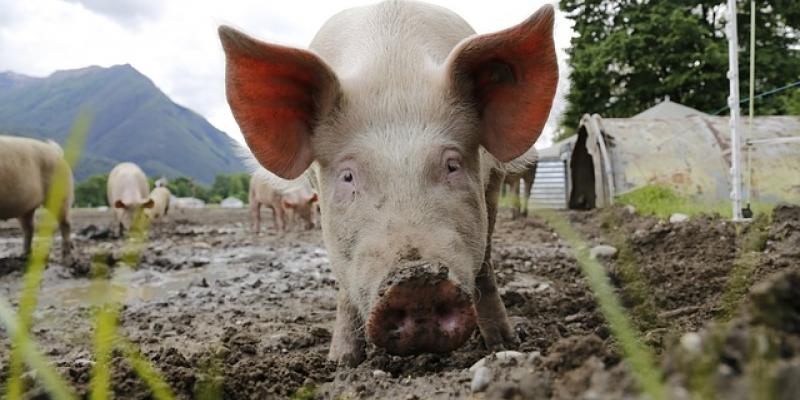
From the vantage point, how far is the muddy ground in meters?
0.99

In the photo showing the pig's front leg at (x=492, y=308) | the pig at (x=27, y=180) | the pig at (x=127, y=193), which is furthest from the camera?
the pig at (x=127, y=193)

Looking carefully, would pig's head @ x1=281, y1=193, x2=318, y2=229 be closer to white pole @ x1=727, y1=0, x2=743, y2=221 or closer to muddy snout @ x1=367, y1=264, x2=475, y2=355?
white pole @ x1=727, y1=0, x2=743, y2=221

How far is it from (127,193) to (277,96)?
14521 millimetres

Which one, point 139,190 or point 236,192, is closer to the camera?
point 139,190

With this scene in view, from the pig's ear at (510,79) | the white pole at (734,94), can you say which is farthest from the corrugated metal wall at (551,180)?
the pig's ear at (510,79)

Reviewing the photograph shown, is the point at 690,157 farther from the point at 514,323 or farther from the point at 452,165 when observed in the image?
the point at 452,165

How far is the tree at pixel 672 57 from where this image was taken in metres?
26.2

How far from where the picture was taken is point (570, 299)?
4.08m

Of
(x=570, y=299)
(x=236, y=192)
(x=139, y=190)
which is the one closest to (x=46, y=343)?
(x=570, y=299)

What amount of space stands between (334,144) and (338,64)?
752 millimetres

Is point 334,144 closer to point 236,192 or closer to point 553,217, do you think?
point 553,217

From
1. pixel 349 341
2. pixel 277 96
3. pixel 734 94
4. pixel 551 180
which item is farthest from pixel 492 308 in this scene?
pixel 551 180

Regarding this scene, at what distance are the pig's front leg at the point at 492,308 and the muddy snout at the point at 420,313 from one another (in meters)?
1.14

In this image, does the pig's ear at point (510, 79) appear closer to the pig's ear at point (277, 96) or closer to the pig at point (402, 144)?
the pig at point (402, 144)
